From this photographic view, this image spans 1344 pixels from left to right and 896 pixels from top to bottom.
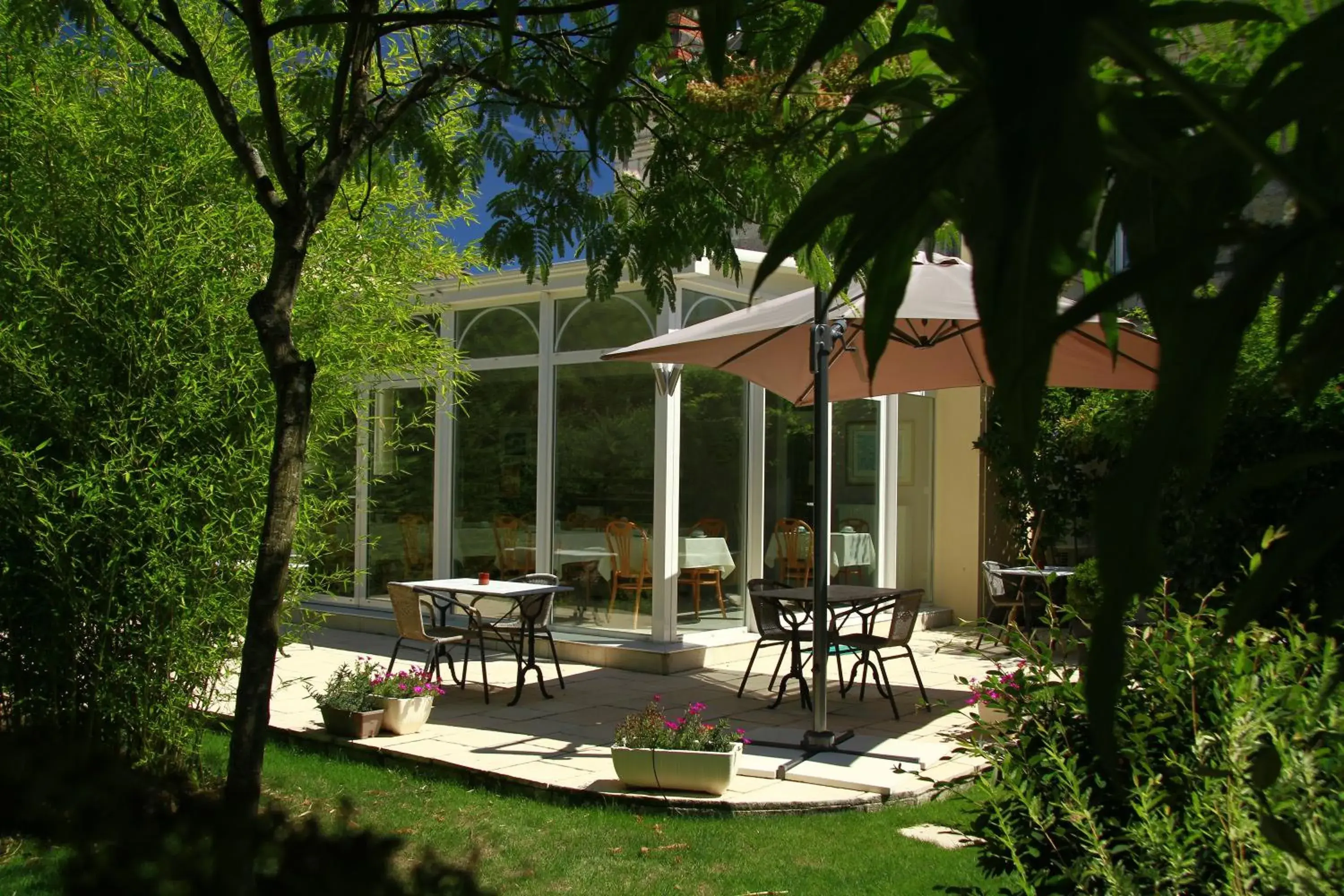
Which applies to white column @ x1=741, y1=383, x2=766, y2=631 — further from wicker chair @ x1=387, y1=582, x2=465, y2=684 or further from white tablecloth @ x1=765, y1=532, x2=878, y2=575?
wicker chair @ x1=387, y1=582, x2=465, y2=684

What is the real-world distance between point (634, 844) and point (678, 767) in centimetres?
62

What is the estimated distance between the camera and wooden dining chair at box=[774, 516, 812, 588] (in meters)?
10.4

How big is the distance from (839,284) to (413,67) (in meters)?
7.15

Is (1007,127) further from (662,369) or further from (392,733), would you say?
(662,369)

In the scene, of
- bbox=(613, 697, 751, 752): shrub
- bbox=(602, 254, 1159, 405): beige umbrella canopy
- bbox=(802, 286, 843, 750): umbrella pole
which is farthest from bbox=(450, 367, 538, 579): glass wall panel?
bbox=(613, 697, 751, 752): shrub

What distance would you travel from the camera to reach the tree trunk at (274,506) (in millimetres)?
3246

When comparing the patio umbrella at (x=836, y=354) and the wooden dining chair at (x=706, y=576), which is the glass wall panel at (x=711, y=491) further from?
the patio umbrella at (x=836, y=354)

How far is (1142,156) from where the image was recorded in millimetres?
622

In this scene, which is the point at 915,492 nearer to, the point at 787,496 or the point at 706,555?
the point at 787,496

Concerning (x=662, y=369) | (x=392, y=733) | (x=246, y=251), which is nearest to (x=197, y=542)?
(x=246, y=251)

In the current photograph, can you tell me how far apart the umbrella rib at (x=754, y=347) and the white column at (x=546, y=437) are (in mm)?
2752

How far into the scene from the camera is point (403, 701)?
6.75 m

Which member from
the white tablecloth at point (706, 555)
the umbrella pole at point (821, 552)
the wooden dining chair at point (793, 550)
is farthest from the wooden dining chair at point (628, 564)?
the umbrella pole at point (821, 552)

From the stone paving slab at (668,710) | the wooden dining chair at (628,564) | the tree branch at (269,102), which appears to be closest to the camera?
the tree branch at (269,102)
